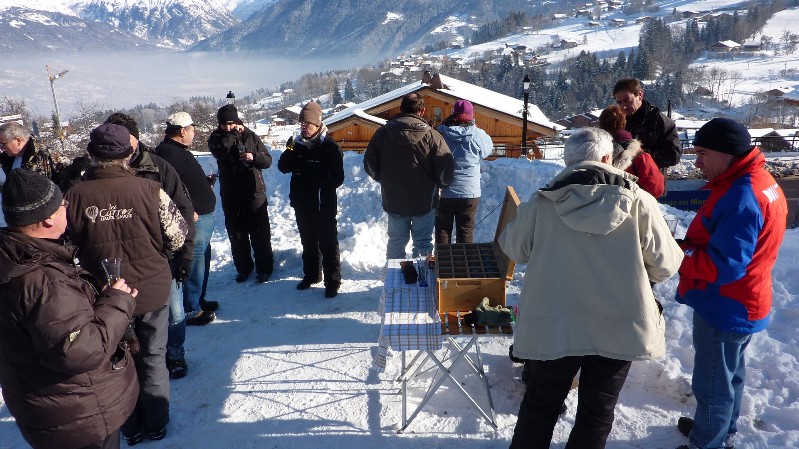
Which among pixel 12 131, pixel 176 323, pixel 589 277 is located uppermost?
pixel 12 131

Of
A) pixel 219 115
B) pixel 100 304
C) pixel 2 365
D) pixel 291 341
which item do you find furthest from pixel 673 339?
pixel 219 115

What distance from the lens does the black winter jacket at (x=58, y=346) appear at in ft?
6.30

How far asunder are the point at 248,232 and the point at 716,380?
471cm

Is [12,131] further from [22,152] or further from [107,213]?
[107,213]

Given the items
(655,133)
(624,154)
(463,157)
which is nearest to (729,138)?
(624,154)

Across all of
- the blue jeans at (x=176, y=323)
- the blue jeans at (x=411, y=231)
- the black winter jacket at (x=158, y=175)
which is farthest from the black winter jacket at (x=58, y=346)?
the blue jeans at (x=411, y=231)

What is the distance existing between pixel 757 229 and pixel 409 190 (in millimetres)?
2839

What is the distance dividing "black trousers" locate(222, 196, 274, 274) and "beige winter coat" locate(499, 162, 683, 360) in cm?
386

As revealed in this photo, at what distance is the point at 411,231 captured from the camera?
197 inches

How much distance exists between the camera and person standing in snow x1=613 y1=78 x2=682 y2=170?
3887mm

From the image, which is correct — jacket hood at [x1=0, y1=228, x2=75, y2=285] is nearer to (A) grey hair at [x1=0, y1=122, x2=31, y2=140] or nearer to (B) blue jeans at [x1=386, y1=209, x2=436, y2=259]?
(A) grey hair at [x1=0, y1=122, x2=31, y2=140]

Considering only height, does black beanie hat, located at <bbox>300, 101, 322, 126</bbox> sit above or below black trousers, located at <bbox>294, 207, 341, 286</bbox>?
above

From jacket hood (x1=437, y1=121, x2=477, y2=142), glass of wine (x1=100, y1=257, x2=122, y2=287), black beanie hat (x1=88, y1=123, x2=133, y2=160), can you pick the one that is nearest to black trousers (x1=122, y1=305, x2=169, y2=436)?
glass of wine (x1=100, y1=257, x2=122, y2=287)

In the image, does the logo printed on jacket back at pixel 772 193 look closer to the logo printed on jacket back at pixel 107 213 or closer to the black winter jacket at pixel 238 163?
the logo printed on jacket back at pixel 107 213
